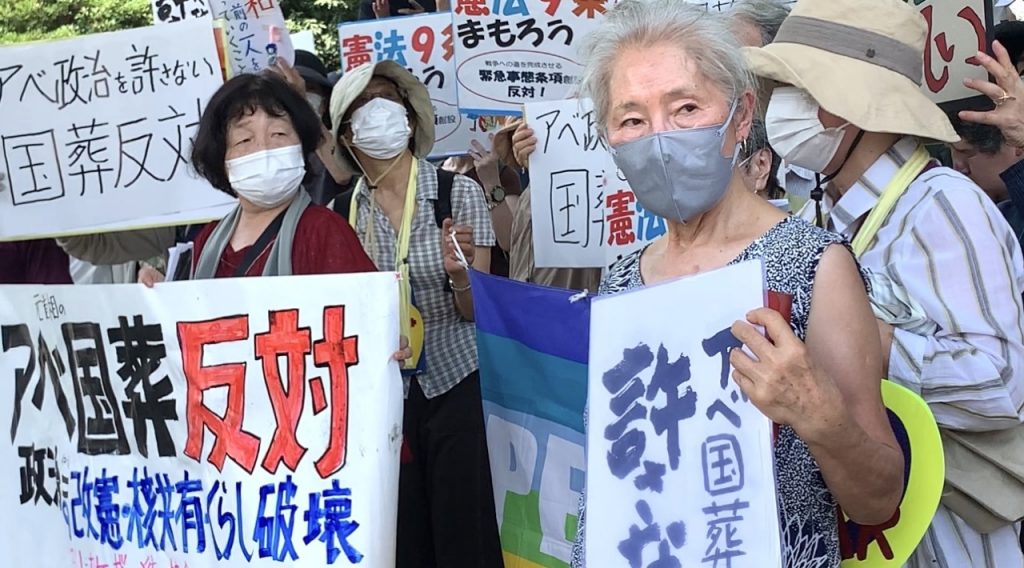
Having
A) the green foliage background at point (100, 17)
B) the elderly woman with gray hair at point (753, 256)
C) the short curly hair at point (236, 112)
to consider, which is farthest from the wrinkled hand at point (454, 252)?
the green foliage background at point (100, 17)

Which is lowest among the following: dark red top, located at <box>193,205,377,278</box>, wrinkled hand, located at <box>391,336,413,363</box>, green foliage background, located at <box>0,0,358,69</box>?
green foliage background, located at <box>0,0,358,69</box>

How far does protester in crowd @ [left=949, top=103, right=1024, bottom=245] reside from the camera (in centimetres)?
303

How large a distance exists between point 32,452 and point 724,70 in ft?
8.94

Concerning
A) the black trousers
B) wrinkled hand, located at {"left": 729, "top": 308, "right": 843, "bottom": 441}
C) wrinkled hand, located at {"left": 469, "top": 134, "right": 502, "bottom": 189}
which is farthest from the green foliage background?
wrinkled hand, located at {"left": 729, "top": 308, "right": 843, "bottom": 441}

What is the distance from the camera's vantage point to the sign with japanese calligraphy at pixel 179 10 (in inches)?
215

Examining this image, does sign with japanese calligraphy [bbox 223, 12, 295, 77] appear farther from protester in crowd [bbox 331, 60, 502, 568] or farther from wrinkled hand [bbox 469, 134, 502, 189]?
wrinkled hand [bbox 469, 134, 502, 189]

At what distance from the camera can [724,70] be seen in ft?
6.77

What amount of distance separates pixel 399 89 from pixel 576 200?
3.02ft

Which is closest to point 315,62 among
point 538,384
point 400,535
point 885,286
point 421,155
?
point 421,155

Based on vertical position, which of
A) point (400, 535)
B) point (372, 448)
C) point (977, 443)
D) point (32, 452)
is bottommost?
point (400, 535)

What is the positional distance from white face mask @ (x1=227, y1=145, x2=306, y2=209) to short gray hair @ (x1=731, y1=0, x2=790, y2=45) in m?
1.47

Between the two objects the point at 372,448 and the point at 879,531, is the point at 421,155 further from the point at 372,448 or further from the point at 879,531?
the point at 879,531

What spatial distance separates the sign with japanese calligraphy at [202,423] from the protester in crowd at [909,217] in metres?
1.23

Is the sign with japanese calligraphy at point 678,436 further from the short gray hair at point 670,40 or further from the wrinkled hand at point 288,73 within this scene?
the wrinkled hand at point 288,73
